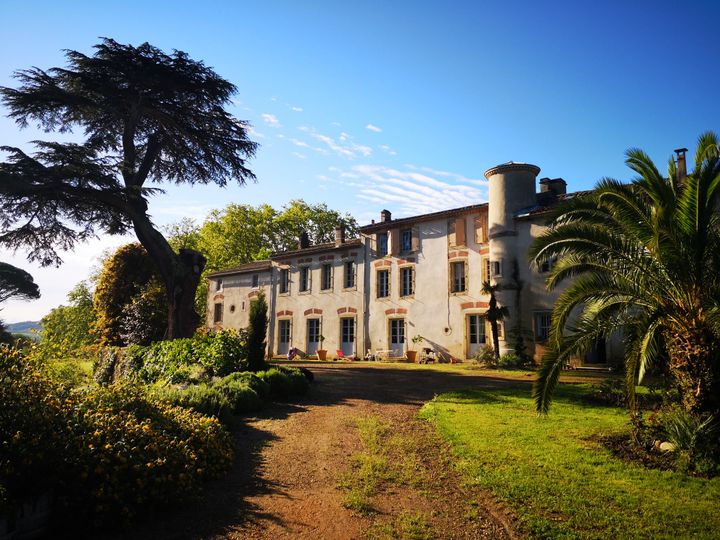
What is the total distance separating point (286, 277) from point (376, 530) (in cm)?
2836

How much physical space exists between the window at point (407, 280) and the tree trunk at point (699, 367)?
→ 1935 cm

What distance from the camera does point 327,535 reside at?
471 centimetres

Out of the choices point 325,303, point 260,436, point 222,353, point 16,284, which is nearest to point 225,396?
point 260,436

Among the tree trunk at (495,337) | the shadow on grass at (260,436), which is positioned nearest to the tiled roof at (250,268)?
the tree trunk at (495,337)

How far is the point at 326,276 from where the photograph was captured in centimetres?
3055

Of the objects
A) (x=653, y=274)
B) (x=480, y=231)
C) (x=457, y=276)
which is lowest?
(x=653, y=274)

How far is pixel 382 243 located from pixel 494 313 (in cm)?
894

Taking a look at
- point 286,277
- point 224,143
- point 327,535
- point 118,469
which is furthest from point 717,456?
point 286,277

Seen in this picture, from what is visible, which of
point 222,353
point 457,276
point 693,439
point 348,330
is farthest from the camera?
point 348,330

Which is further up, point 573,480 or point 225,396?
point 225,396

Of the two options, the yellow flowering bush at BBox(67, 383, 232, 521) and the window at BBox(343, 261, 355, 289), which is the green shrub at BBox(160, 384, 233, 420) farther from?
the window at BBox(343, 261, 355, 289)

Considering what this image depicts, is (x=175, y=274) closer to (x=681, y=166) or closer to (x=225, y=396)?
(x=225, y=396)

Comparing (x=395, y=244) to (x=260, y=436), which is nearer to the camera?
(x=260, y=436)

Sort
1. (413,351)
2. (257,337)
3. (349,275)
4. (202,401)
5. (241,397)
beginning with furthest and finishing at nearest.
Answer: (349,275), (413,351), (257,337), (241,397), (202,401)
